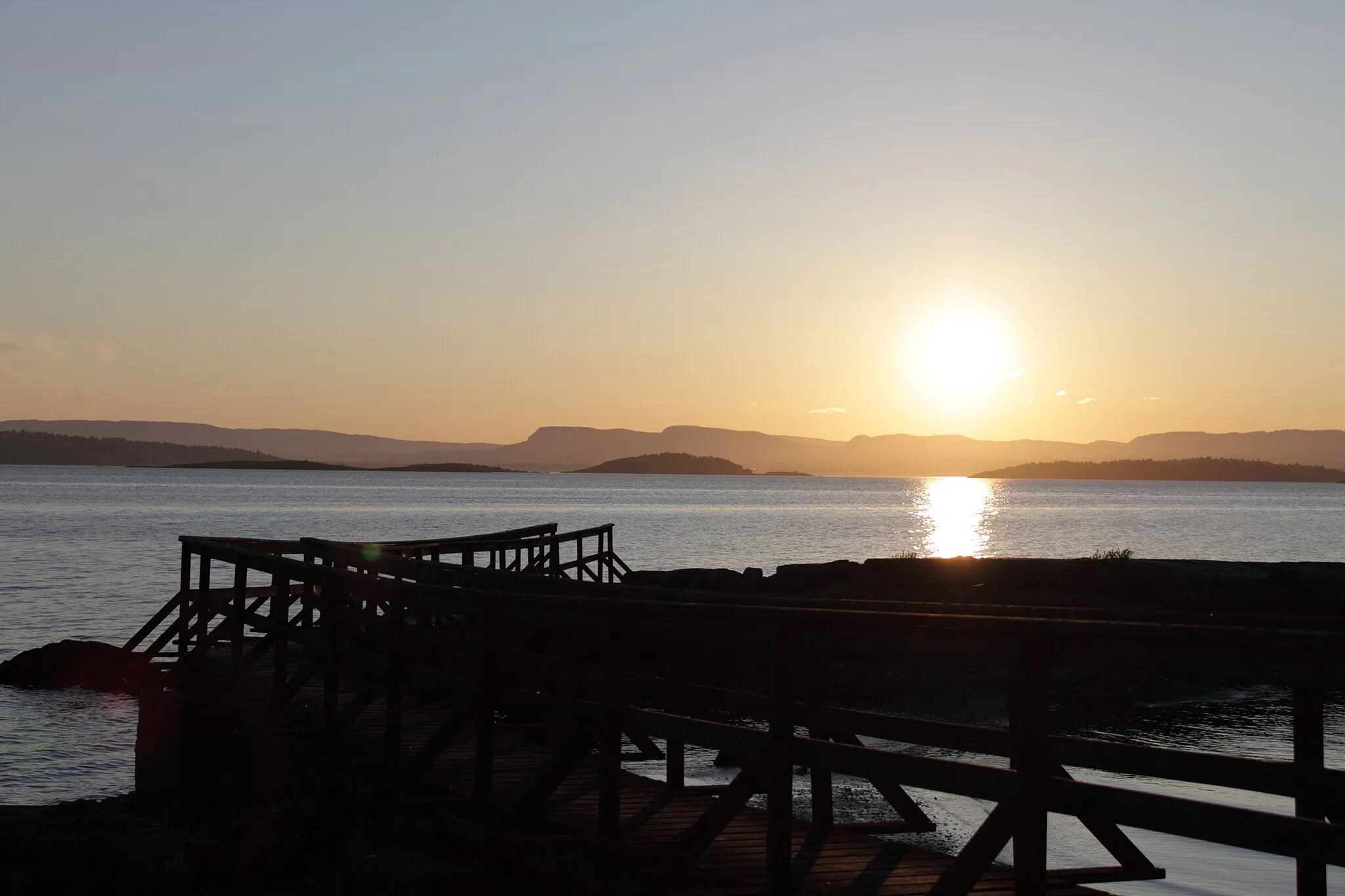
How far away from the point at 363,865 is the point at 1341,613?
2406cm

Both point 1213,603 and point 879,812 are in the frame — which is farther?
point 1213,603

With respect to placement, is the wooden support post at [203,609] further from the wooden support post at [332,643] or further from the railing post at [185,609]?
the wooden support post at [332,643]

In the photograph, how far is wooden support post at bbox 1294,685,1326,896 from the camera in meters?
4.84

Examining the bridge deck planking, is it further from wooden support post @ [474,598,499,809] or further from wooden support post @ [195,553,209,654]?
wooden support post @ [195,553,209,654]

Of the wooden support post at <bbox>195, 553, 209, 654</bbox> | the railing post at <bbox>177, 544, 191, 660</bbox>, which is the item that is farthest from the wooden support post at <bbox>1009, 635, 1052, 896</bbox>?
the railing post at <bbox>177, 544, 191, 660</bbox>

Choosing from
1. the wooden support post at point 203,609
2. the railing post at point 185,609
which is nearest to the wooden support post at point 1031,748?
the wooden support post at point 203,609

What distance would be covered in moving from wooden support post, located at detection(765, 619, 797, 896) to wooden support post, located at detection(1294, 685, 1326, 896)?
2315mm

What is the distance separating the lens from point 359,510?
116 m

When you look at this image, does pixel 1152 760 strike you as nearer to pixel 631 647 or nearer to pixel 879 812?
pixel 879 812

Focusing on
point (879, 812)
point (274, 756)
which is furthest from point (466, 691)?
point (879, 812)

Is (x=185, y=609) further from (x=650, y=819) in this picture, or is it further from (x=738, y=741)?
(x=738, y=741)

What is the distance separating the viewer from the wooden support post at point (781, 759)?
621 centimetres

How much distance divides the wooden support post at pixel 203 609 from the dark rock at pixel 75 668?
182 inches

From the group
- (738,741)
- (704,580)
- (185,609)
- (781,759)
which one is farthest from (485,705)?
(704,580)
